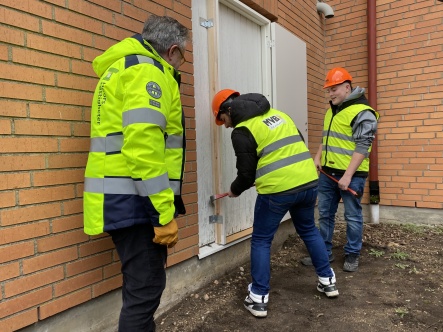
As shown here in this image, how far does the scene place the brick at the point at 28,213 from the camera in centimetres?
175

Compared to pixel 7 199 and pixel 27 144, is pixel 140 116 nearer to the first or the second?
pixel 27 144

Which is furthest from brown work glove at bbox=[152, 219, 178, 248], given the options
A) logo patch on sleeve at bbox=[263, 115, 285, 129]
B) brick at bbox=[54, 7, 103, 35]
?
brick at bbox=[54, 7, 103, 35]

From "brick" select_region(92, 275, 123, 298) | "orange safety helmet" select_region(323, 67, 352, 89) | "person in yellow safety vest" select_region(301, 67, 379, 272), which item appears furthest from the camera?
"orange safety helmet" select_region(323, 67, 352, 89)

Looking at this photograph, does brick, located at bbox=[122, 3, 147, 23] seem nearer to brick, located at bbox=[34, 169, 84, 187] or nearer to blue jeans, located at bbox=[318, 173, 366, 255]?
brick, located at bbox=[34, 169, 84, 187]

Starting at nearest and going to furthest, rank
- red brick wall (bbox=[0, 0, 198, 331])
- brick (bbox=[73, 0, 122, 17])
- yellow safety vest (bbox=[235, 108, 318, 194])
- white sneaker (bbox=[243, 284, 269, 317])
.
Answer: red brick wall (bbox=[0, 0, 198, 331]), brick (bbox=[73, 0, 122, 17]), yellow safety vest (bbox=[235, 108, 318, 194]), white sneaker (bbox=[243, 284, 269, 317])

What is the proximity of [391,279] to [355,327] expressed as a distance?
105 centimetres

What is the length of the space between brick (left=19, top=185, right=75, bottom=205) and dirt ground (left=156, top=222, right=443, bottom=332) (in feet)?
4.05

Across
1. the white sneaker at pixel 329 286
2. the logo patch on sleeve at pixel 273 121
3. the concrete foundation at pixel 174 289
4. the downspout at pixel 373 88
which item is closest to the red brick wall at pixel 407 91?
the downspout at pixel 373 88

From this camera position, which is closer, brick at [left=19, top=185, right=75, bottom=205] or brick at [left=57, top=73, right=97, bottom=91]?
brick at [left=19, top=185, right=75, bottom=205]

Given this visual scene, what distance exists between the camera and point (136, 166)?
1660mm

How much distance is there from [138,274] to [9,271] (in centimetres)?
63

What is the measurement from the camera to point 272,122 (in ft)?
8.53

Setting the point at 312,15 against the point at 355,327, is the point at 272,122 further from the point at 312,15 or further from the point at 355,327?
the point at 312,15

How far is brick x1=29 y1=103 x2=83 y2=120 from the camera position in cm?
186
